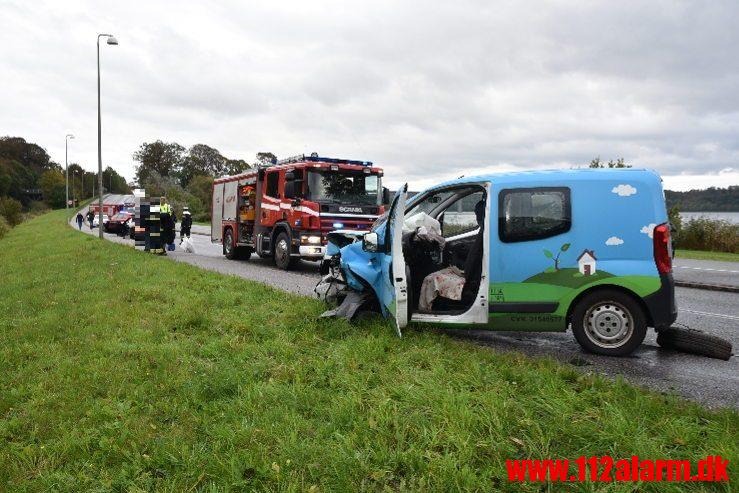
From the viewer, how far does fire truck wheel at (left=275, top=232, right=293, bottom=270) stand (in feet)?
41.0

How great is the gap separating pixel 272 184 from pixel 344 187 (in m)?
2.14

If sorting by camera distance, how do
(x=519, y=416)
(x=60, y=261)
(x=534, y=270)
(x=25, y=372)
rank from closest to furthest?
(x=519, y=416) → (x=25, y=372) → (x=534, y=270) → (x=60, y=261)

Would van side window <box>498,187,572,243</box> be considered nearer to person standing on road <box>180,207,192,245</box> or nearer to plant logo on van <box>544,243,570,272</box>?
plant logo on van <box>544,243,570,272</box>

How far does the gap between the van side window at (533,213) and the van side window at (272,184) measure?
8.37 metres

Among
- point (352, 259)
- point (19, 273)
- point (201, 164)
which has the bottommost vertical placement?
point (19, 273)

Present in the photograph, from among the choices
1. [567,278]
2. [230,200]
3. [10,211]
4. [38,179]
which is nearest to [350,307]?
[567,278]

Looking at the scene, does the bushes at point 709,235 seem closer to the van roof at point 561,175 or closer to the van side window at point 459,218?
the van side window at point 459,218

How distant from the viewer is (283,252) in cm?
1276

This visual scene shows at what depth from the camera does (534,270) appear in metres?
5.15

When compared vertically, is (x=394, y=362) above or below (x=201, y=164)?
below

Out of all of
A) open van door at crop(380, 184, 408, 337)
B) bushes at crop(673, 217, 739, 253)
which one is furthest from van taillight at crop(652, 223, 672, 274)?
bushes at crop(673, 217, 739, 253)

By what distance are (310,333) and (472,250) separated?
198 cm

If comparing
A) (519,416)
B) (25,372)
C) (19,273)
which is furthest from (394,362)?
(19,273)

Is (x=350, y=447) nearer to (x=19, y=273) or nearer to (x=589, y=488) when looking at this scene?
(x=589, y=488)
